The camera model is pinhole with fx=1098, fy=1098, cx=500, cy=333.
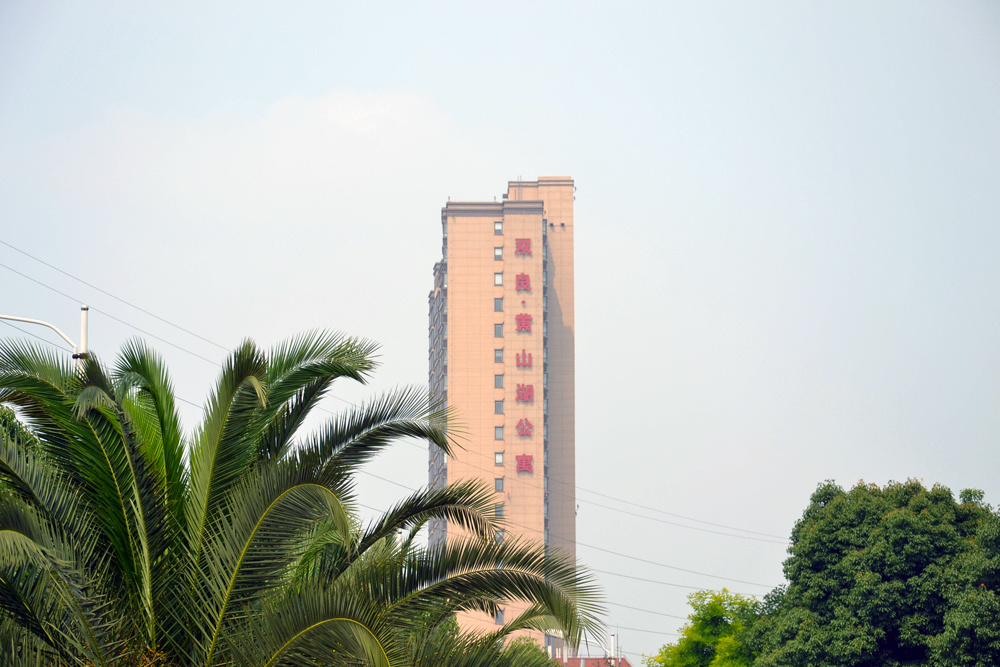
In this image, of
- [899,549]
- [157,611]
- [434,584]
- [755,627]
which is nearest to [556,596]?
[434,584]

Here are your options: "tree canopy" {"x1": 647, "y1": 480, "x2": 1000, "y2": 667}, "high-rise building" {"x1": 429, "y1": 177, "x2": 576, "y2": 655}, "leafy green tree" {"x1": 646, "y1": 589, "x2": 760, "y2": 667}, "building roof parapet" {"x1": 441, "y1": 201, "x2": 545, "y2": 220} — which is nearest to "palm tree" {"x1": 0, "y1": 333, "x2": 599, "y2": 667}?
"tree canopy" {"x1": 647, "y1": 480, "x2": 1000, "y2": 667}

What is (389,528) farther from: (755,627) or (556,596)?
(755,627)

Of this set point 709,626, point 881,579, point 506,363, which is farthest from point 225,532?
point 506,363

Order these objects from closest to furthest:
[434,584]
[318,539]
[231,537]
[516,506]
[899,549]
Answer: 1. [231,537]
2. [434,584]
3. [318,539]
4. [899,549]
5. [516,506]

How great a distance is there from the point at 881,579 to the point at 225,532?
1180 inches

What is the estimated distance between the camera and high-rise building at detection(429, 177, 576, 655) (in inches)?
3391

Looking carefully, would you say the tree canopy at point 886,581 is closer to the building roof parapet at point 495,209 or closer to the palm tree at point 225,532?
the palm tree at point 225,532

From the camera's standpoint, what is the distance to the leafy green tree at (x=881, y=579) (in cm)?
3375

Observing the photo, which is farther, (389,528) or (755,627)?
(755,627)

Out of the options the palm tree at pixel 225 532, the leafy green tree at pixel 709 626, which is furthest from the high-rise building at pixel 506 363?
the palm tree at pixel 225 532

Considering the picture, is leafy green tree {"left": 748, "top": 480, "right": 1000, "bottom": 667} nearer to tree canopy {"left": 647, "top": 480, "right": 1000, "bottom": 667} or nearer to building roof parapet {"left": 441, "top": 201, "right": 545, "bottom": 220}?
tree canopy {"left": 647, "top": 480, "right": 1000, "bottom": 667}

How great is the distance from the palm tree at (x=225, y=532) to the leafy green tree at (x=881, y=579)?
24546 mm

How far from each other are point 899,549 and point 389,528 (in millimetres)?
28452

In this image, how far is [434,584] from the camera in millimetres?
10586
